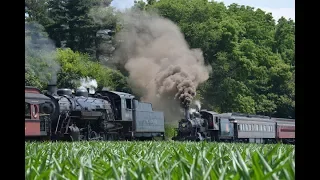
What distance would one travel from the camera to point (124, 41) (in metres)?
51.8

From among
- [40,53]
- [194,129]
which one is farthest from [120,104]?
[40,53]

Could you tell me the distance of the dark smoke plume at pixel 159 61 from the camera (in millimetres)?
43969

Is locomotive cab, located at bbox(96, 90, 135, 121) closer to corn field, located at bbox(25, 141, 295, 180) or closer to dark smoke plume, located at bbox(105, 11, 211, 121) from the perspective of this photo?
dark smoke plume, located at bbox(105, 11, 211, 121)

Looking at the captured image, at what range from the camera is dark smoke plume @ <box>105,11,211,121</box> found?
43969 millimetres

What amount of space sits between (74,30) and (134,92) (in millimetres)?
7729

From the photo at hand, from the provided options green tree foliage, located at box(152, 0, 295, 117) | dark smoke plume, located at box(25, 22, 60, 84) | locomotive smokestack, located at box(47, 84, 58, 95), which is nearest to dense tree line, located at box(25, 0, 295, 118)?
green tree foliage, located at box(152, 0, 295, 117)

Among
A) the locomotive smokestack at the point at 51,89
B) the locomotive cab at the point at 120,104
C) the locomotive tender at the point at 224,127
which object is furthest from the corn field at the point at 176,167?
the locomotive tender at the point at 224,127

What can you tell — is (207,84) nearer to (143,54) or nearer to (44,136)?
(143,54)

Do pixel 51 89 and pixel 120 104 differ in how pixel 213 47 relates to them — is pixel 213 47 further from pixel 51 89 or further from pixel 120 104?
pixel 51 89

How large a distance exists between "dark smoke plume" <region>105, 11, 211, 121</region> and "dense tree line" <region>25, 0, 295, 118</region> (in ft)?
5.64
